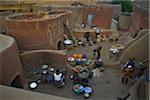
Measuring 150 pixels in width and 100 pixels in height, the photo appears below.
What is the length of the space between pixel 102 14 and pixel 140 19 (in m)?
4.05

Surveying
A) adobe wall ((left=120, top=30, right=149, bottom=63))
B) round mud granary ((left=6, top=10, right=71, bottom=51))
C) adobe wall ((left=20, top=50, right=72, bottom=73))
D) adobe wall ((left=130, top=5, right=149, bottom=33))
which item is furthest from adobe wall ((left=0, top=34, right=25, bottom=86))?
adobe wall ((left=130, top=5, right=149, bottom=33))

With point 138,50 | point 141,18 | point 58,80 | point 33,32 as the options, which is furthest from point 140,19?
point 58,80

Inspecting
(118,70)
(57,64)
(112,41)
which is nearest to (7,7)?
(112,41)

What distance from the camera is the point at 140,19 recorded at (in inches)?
739

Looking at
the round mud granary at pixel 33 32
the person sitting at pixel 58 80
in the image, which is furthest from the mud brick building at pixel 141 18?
the person sitting at pixel 58 80

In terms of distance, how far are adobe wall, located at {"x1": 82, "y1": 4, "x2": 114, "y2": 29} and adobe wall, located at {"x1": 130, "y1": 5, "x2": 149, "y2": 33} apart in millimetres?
2202

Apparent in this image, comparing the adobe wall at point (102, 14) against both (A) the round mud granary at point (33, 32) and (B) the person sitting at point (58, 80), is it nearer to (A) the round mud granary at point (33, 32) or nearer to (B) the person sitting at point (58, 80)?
(A) the round mud granary at point (33, 32)

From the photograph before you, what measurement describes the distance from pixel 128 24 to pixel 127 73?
11320 millimetres

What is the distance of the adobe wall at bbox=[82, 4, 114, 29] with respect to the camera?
21.8 metres

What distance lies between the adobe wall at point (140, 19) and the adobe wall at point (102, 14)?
220 cm

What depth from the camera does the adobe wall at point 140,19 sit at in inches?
698

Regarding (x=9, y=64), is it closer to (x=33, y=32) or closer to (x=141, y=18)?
(x=33, y=32)

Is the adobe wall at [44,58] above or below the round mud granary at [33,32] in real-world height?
below

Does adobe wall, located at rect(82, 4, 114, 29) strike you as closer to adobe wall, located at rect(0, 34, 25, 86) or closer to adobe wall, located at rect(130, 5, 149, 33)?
adobe wall, located at rect(130, 5, 149, 33)
